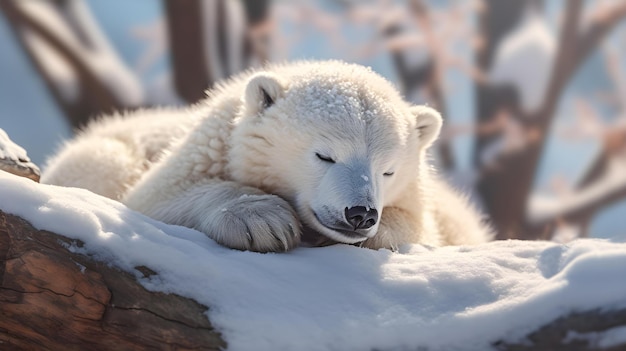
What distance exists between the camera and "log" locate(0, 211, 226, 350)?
1871 millimetres

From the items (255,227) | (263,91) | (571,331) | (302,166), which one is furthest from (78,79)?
(571,331)

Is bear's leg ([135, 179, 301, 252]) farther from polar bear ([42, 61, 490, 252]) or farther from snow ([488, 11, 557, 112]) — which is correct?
snow ([488, 11, 557, 112])

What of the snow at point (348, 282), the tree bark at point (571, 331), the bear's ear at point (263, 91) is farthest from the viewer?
the bear's ear at point (263, 91)

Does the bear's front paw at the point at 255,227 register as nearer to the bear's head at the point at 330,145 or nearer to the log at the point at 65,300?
the bear's head at the point at 330,145

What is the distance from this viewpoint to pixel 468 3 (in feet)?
28.2

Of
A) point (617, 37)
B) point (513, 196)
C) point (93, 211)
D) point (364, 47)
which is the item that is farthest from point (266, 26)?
point (93, 211)

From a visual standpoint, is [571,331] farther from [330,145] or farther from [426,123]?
[426,123]

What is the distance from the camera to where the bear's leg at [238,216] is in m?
2.24

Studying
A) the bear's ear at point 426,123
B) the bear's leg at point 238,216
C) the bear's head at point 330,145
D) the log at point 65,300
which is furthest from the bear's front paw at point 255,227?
the bear's ear at point 426,123

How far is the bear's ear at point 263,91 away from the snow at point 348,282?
2.31 feet

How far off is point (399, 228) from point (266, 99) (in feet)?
2.39

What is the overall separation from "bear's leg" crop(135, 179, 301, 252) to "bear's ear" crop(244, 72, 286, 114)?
331 millimetres

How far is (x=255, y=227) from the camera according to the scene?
2.25m

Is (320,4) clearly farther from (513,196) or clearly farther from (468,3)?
(513,196)
